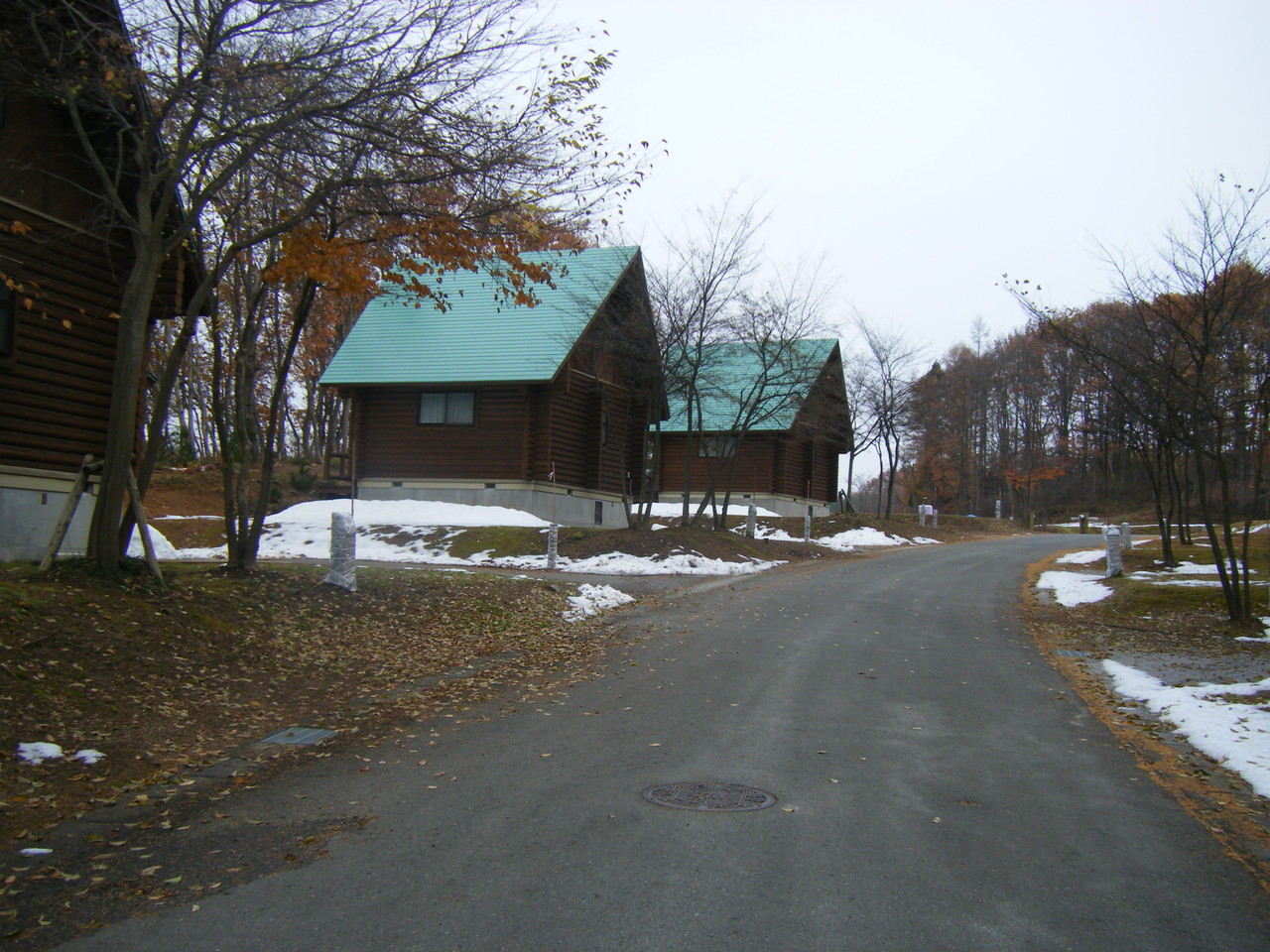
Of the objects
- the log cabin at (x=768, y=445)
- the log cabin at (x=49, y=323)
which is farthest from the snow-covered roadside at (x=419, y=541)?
the log cabin at (x=768, y=445)

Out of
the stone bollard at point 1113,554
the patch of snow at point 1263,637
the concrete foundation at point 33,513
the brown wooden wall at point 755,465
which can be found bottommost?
the patch of snow at point 1263,637

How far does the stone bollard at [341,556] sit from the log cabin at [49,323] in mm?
3562

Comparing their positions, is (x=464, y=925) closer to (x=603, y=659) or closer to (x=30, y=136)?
(x=603, y=659)

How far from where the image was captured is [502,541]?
2366 cm

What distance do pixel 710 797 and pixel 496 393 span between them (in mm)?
24263

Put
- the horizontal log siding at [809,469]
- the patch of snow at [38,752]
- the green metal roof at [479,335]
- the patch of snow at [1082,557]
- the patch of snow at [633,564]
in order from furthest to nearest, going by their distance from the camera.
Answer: the horizontal log siding at [809,469] → the green metal roof at [479,335] → the patch of snow at [1082,557] → the patch of snow at [633,564] → the patch of snow at [38,752]

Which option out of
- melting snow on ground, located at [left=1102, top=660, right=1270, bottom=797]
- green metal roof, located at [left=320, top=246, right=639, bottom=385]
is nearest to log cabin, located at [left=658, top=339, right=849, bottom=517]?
green metal roof, located at [left=320, top=246, right=639, bottom=385]

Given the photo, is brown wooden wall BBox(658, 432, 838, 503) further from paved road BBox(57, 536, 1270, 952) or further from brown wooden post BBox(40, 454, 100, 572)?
paved road BBox(57, 536, 1270, 952)

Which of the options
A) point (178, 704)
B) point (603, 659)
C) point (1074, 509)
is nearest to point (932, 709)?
point (603, 659)

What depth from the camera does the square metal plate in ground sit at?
7.33 meters

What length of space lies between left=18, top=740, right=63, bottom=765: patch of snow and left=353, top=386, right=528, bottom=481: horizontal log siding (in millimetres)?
22271

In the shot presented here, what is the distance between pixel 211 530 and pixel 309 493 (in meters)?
8.45

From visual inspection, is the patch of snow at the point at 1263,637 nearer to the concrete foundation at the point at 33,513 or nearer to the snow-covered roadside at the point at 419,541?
the snow-covered roadside at the point at 419,541

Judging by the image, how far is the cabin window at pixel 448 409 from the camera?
29406 mm
